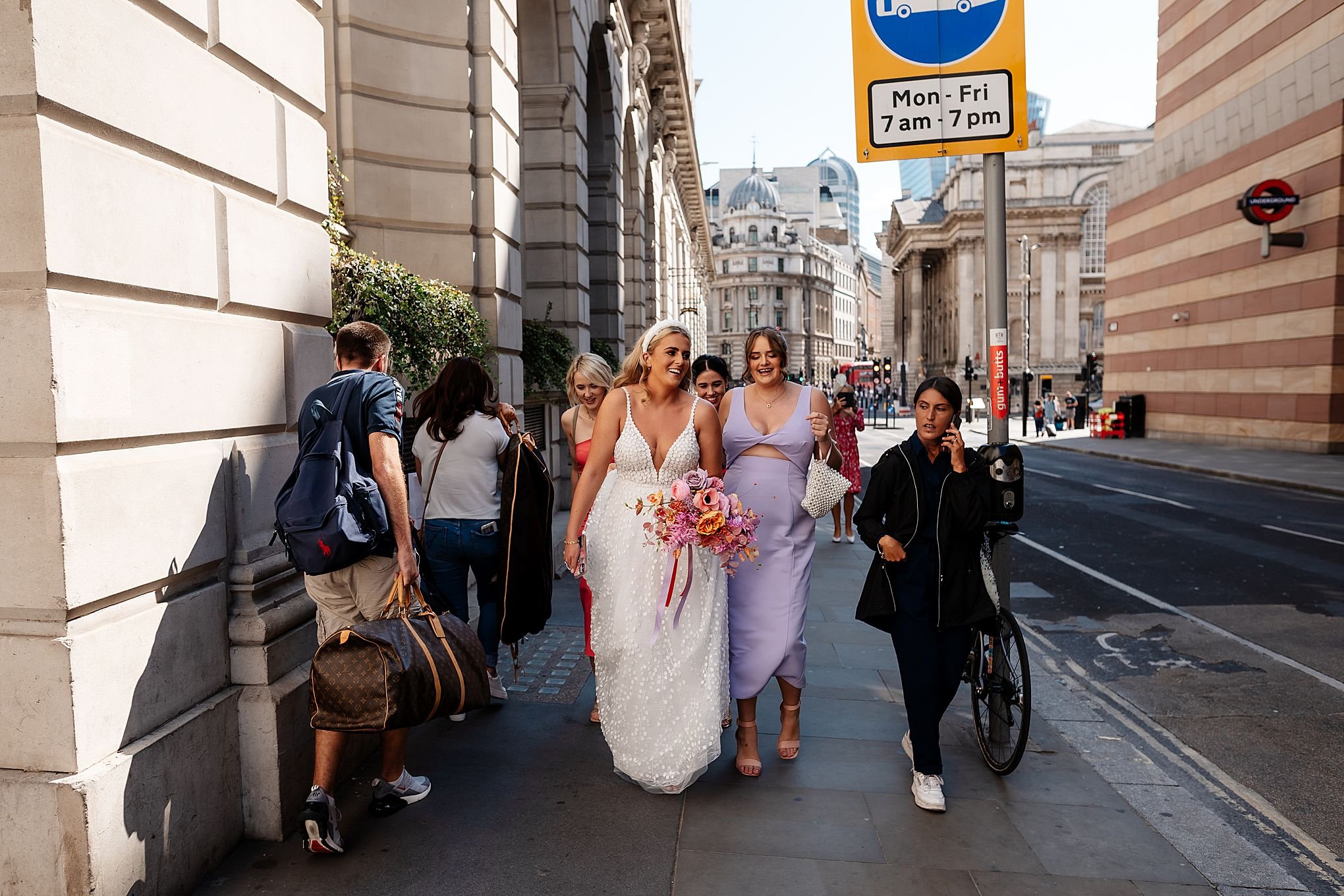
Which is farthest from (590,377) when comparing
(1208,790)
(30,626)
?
(1208,790)

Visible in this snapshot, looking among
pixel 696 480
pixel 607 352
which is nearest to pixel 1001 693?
pixel 696 480

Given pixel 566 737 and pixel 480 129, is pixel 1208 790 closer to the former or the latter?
pixel 566 737

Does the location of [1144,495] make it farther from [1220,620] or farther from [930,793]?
[930,793]

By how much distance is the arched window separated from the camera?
85.8 metres

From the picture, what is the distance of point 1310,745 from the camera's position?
17.3ft

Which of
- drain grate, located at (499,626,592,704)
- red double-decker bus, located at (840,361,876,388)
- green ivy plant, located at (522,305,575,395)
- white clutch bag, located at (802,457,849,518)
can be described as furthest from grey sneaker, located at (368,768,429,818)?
red double-decker bus, located at (840,361,876,388)

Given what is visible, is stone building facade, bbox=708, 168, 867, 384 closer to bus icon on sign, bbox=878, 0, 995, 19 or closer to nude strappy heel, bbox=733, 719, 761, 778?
bus icon on sign, bbox=878, 0, 995, 19

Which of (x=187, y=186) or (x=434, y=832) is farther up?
(x=187, y=186)

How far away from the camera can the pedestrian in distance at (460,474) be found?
17.3 feet

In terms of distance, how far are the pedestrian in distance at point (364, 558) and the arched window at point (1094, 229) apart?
297 ft

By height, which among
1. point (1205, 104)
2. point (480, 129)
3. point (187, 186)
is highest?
point (1205, 104)

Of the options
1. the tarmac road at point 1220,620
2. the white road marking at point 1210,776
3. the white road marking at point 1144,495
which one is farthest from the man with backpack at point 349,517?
the white road marking at point 1144,495

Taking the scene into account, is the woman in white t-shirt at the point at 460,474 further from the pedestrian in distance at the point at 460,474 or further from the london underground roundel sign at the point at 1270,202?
the london underground roundel sign at the point at 1270,202

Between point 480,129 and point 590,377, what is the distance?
3691mm
